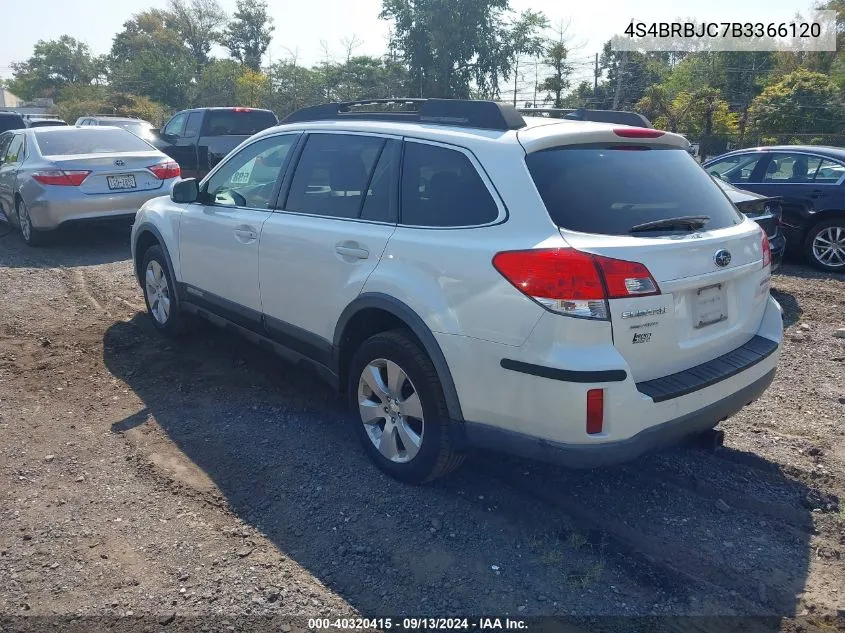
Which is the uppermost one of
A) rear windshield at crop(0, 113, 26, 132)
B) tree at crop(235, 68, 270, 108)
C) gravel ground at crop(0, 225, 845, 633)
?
tree at crop(235, 68, 270, 108)

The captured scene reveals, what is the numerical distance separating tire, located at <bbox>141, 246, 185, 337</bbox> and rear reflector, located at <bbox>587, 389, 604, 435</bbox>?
380 cm

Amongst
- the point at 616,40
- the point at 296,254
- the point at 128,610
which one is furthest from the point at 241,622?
the point at 616,40

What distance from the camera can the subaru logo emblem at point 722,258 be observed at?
307 cm

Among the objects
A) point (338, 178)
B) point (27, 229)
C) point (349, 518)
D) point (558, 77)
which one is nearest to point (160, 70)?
point (558, 77)

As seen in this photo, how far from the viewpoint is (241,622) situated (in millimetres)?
2654

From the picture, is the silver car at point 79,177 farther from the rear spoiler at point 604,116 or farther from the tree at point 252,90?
the tree at point 252,90

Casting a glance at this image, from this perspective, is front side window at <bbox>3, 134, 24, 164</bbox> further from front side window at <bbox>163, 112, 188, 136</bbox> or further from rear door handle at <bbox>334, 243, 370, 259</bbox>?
rear door handle at <bbox>334, 243, 370, 259</bbox>

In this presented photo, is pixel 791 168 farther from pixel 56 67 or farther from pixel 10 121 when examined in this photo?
pixel 56 67

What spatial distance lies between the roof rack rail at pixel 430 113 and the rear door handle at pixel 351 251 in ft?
2.63

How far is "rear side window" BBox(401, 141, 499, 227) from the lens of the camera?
10.3 feet

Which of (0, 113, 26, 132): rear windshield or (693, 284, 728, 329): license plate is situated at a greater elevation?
(0, 113, 26, 132): rear windshield

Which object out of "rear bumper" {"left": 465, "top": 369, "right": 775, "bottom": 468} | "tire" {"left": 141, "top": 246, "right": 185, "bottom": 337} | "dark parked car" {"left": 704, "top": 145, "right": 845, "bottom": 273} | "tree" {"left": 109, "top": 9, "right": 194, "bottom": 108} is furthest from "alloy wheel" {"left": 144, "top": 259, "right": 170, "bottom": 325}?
"tree" {"left": 109, "top": 9, "right": 194, "bottom": 108}

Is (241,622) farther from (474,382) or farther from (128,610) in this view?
(474,382)

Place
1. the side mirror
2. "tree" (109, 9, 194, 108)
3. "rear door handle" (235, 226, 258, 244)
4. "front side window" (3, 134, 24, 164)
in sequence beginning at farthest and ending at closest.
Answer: "tree" (109, 9, 194, 108) → "front side window" (3, 134, 24, 164) → the side mirror → "rear door handle" (235, 226, 258, 244)
